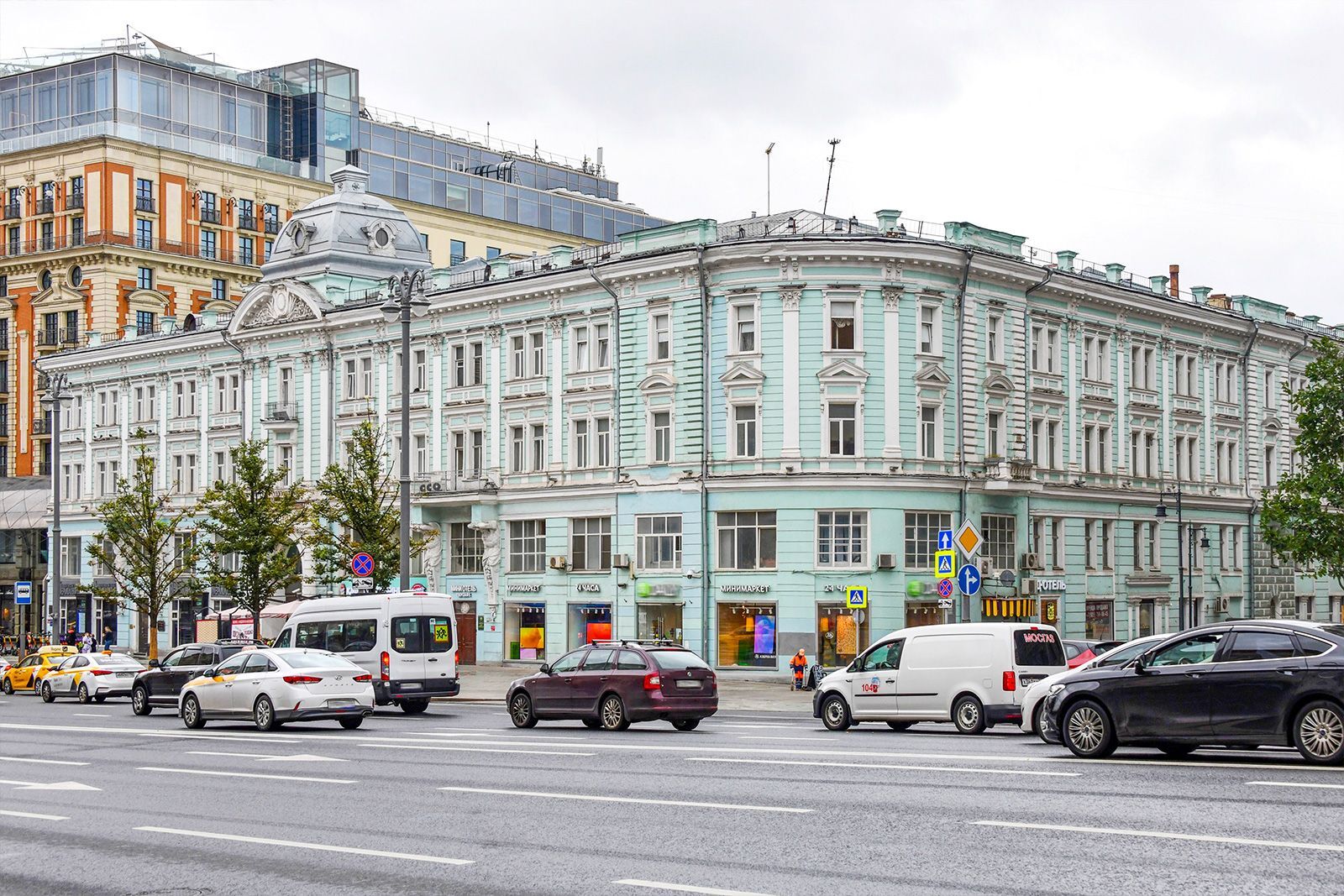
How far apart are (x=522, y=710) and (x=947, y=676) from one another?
7267mm

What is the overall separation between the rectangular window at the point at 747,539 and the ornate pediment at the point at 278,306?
824 inches

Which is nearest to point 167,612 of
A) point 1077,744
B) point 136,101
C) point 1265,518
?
point 136,101

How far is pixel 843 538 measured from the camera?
4978 centimetres

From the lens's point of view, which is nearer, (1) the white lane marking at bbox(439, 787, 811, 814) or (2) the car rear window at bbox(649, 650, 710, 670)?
(1) the white lane marking at bbox(439, 787, 811, 814)

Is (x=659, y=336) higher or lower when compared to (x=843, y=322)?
lower

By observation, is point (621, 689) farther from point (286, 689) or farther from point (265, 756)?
point (265, 756)

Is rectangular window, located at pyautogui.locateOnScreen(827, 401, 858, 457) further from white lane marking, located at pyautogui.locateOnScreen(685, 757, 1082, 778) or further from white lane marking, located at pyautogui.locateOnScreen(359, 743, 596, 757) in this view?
white lane marking, located at pyautogui.locateOnScreen(685, 757, 1082, 778)

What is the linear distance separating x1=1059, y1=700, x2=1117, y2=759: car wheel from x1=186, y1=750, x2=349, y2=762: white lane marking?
928 cm

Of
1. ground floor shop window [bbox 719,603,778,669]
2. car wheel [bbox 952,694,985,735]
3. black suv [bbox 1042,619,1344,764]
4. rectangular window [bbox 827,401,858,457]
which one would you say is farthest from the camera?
rectangular window [bbox 827,401,858,457]

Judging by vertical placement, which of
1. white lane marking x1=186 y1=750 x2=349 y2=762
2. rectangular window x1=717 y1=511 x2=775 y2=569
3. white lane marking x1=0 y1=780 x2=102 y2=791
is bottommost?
white lane marking x1=186 y1=750 x2=349 y2=762

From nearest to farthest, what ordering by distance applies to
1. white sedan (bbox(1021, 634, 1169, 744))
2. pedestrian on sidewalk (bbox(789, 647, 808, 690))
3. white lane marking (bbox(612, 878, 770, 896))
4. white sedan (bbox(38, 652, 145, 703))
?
white lane marking (bbox(612, 878, 770, 896)) < white sedan (bbox(1021, 634, 1169, 744)) < white sedan (bbox(38, 652, 145, 703)) < pedestrian on sidewalk (bbox(789, 647, 808, 690))

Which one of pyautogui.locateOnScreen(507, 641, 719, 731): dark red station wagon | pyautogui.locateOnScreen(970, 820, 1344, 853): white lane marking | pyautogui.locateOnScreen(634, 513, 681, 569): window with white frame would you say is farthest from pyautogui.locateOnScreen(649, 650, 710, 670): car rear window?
pyautogui.locateOnScreen(634, 513, 681, 569): window with white frame

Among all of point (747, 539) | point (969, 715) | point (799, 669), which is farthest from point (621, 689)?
point (747, 539)

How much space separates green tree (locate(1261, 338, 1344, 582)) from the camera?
56.7m
